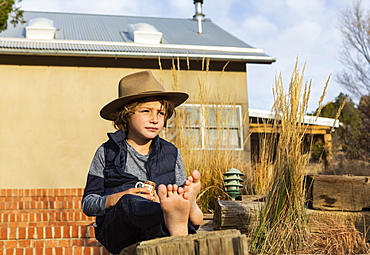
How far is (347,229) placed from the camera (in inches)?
127

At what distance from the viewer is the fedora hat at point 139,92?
2.51m

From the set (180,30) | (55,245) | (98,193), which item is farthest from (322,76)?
(180,30)

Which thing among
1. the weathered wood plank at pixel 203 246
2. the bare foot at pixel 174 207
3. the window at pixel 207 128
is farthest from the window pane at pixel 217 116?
the weathered wood plank at pixel 203 246

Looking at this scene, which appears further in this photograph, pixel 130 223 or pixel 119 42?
pixel 119 42

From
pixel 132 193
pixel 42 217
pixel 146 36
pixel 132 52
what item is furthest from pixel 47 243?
pixel 146 36

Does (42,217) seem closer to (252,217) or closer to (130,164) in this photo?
(252,217)

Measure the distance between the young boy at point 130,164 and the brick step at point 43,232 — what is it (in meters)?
2.05

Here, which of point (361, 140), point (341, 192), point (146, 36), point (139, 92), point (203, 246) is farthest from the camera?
point (361, 140)

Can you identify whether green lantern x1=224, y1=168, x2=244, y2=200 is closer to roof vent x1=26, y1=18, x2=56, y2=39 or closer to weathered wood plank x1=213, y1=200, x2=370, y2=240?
weathered wood plank x1=213, y1=200, x2=370, y2=240

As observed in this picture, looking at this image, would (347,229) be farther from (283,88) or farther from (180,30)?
(180,30)

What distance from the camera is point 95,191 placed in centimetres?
241

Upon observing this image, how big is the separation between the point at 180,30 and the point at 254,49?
2.36 meters

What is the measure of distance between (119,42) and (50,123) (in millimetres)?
1802

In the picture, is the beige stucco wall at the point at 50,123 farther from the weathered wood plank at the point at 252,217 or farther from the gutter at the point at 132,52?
the weathered wood plank at the point at 252,217
